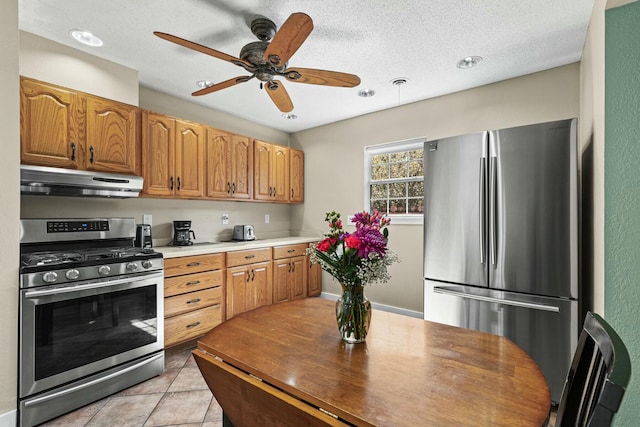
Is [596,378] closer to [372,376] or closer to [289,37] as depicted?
[372,376]

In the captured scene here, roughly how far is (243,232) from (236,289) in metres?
0.88

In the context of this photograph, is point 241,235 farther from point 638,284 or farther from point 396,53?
point 638,284

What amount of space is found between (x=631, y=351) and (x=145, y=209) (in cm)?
372

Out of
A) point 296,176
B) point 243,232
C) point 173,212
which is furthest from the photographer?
point 296,176

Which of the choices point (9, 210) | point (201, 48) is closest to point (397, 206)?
point (201, 48)

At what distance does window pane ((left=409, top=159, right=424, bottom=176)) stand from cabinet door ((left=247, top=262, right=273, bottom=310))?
207 centimetres

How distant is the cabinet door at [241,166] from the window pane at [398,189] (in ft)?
5.85

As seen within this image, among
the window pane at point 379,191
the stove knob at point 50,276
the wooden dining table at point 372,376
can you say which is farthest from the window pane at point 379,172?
the stove knob at point 50,276

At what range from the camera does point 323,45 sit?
→ 2.46 meters

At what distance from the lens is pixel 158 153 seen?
3.04 meters

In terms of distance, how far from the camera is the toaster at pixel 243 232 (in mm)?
4028

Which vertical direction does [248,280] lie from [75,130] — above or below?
below

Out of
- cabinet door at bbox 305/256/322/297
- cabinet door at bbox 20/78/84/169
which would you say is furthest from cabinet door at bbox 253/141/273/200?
cabinet door at bbox 20/78/84/169

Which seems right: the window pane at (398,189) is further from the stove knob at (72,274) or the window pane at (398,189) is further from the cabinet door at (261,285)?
the stove knob at (72,274)
